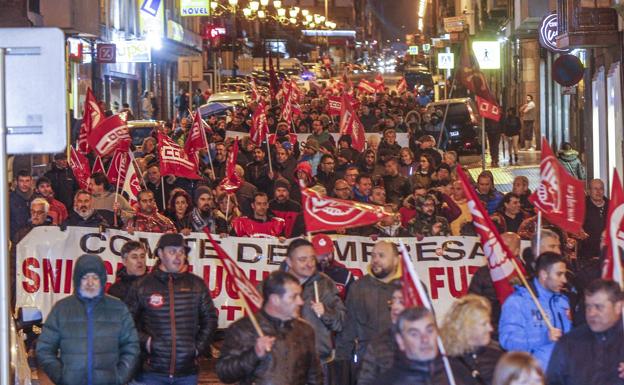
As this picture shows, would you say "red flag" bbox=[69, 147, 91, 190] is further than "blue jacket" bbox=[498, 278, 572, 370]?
Yes

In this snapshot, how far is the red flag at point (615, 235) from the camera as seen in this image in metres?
7.78

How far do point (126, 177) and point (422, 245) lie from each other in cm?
453

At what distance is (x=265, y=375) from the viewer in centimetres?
758

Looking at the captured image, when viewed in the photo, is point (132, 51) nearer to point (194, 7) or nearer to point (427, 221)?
point (194, 7)

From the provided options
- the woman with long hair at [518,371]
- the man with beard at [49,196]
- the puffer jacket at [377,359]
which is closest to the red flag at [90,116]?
the man with beard at [49,196]

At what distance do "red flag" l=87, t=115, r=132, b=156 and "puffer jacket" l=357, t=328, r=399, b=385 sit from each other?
1033 centimetres

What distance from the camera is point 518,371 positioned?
18.6 ft

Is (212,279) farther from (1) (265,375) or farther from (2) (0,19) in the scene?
(2) (0,19)

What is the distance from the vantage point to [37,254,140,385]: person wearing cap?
8.16 m

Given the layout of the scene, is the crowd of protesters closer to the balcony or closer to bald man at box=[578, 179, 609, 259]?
bald man at box=[578, 179, 609, 259]

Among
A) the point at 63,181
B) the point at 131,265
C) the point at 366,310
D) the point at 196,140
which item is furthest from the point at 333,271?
the point at 196,140

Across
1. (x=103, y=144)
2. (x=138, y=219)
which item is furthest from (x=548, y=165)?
(x=103, y=144)

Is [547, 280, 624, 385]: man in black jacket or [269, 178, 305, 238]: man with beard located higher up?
[269, 178, 305, 238]: man with beard

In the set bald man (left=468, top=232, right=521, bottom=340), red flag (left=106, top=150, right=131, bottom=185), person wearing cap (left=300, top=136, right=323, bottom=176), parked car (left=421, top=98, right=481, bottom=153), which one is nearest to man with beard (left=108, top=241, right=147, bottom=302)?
bald man (left=468, top=232, right=521, bottom=340)
